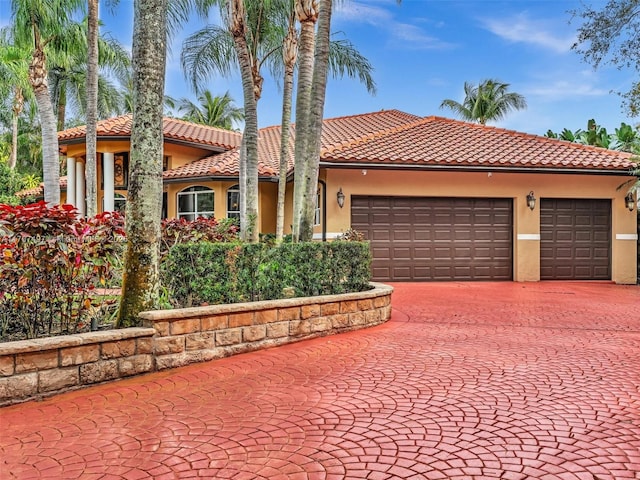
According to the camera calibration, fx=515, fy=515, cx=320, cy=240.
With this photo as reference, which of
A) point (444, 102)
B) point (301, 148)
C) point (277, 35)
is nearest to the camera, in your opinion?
point (301, 148)

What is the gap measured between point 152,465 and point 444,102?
125 feet

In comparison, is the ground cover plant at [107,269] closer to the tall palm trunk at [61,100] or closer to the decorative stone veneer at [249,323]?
the decorative stone veneer at [249,323]

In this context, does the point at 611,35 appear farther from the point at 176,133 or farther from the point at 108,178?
the point at 108,178

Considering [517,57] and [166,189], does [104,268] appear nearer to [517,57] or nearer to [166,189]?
[166,189]

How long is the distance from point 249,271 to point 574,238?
1218 cm

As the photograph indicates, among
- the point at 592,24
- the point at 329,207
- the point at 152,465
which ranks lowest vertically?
the point at 152,465

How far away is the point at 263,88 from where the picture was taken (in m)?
12.9

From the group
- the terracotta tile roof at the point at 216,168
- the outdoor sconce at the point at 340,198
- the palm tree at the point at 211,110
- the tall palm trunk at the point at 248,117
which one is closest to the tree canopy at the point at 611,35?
the outdoor sconce at the point at 340,198

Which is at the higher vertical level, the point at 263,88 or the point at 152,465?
the point at 263,88

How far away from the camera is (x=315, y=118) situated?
8.88 m

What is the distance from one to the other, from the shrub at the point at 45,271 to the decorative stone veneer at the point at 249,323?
0.80 meters

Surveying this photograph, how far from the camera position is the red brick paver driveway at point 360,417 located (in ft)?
10.7

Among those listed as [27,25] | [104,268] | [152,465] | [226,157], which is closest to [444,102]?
[226,157]

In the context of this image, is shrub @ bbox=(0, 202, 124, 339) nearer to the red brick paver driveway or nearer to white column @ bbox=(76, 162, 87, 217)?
the red brick paver driveway
